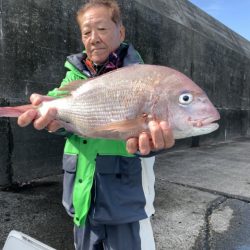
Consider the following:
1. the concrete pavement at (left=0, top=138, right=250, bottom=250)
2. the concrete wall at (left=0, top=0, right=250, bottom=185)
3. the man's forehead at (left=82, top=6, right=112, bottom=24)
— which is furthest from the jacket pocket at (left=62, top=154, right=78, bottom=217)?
the concrete wall at (left=0, top=0, right=250, bottom=185)

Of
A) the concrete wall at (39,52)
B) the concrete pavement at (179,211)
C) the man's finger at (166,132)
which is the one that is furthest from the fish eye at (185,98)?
the concrete wall at (39,52)

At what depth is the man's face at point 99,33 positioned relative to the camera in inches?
79.7

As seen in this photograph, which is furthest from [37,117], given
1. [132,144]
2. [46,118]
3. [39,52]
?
[39,52]

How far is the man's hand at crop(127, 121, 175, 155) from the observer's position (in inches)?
61.2

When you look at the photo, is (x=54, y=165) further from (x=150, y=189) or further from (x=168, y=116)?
(x=168, y=116)

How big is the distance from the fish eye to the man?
468 millimetres

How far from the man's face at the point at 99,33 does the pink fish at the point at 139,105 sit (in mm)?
347

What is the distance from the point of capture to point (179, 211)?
4.15 m

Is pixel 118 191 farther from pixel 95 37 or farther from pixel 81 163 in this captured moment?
pixel 95 37

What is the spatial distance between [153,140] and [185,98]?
0.21 meters

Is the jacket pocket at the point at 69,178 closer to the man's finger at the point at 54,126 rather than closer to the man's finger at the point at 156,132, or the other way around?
the man's finger at the point at 54,126

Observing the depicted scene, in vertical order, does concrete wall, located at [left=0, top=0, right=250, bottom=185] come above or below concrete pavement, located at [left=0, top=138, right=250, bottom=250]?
above

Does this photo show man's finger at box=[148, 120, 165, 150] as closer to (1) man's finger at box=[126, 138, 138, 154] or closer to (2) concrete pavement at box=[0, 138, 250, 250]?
(1) man's finger at box=[126, 138, 138, 154]

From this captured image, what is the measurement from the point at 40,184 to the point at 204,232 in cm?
194
